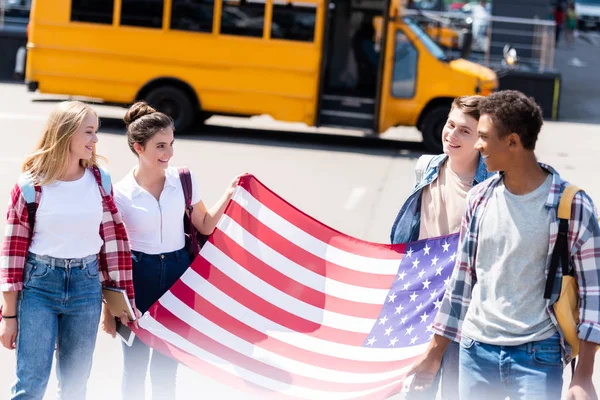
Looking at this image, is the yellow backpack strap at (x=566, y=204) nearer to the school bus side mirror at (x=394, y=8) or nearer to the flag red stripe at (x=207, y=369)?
the flag red stripe at (x=207, y=369)

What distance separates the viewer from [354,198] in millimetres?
12375

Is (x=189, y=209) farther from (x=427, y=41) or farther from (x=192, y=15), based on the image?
(x=427, y=41)

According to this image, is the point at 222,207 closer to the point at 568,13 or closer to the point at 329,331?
the point at 329,331

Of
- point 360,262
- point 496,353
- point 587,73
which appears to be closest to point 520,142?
point 496,353

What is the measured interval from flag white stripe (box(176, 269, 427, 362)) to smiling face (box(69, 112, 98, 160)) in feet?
2.82

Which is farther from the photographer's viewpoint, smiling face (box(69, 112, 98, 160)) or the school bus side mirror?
the school bus side mirror

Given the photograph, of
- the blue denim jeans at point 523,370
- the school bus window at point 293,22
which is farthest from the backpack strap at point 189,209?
the school bus window at point 293,22

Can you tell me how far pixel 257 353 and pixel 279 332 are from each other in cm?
17

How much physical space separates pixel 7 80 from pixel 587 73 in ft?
56.4

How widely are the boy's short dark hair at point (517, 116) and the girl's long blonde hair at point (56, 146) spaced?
5.92 ft

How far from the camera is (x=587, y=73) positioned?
3142 centimetres

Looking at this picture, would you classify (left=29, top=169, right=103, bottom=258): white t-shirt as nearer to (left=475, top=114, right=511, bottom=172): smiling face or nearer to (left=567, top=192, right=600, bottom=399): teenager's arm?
(left=475, top=114, right=511, bottom=172): smiling face

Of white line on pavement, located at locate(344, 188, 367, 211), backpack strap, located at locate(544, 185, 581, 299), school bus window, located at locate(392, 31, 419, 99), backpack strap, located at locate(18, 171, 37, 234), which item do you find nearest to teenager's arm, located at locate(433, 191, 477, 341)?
backpack strap, located at locate(544, 185, 581, 299)

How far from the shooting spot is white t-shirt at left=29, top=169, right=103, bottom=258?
433 cm
